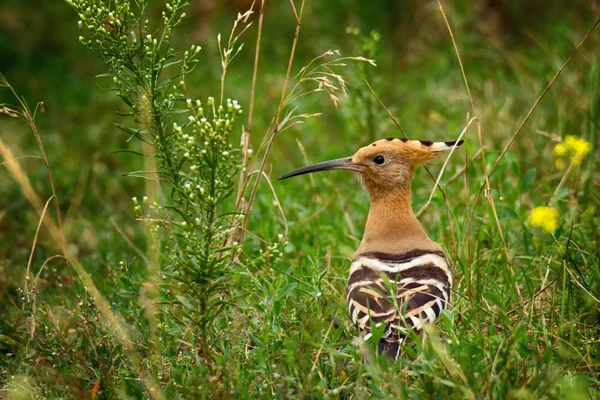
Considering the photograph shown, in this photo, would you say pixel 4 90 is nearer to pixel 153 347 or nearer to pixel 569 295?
pixel 153 347

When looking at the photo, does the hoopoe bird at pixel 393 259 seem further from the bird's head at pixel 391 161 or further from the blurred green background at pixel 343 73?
the blurred green background at pixel 343 73

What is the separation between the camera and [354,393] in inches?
103

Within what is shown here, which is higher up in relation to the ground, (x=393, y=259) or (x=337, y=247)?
(x=393, y=259)

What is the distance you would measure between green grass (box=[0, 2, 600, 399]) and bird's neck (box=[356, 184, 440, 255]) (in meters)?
0.14

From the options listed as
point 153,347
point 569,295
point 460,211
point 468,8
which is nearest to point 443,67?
point 468,8

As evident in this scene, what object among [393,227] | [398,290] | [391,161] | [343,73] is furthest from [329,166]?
[343,73]

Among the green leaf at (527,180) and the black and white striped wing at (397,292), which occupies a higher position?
the green leaf at (527,180)

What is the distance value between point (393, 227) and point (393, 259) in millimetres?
281

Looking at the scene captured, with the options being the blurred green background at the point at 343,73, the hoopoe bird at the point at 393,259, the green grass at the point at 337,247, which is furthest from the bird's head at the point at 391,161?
the blurred green background at the point at 343,73

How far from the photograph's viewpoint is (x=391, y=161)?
361 centimetres

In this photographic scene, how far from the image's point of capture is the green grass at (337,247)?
267cm

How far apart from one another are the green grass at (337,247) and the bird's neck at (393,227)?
0.14 metres

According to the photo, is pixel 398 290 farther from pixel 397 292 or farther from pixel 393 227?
pixel 393 227

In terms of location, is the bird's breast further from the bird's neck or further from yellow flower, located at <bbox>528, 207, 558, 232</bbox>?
yellow flower, located at <bbox>528, 207, 558, 232</bbox>
